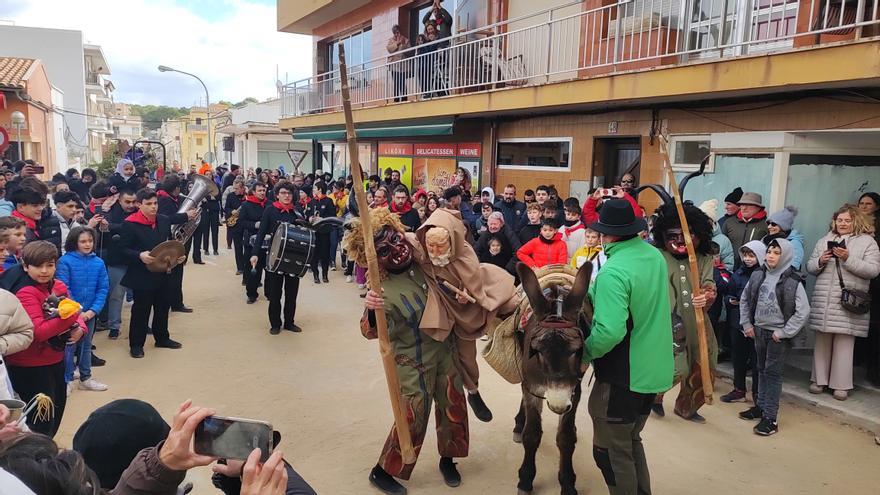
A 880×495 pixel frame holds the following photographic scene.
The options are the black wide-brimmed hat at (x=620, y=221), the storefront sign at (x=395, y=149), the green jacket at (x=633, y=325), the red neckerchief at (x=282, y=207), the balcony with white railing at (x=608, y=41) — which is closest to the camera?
the green jacket at (x=633, y=325)

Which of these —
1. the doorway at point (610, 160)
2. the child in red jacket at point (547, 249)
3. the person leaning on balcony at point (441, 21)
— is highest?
the person leaning on balcony at point (441, 21)

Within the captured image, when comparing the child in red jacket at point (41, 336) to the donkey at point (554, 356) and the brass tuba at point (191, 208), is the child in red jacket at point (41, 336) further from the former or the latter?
the brass tuba at point (191, 208)

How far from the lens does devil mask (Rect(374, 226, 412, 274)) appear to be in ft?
12.7

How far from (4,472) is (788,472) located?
4936 millimetres

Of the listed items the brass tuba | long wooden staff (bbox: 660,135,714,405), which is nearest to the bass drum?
the brass tuba

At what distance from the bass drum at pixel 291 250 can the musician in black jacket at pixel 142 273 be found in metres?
1.17

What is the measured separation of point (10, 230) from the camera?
4586 millimetres

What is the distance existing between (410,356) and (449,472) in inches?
37.6

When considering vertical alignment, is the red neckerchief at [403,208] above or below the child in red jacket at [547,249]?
above

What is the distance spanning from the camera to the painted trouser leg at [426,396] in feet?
12.8

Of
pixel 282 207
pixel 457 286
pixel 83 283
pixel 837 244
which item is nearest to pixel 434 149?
pixel 282 207

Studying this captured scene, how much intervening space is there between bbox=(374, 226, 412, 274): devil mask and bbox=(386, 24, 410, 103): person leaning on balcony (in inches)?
380

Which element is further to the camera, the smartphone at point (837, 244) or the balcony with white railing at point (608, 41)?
the balcony with white railing at point (608, 41)

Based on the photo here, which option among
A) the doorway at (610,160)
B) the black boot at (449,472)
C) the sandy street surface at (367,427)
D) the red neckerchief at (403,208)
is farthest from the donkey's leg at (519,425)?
the doorway at (610,160)
